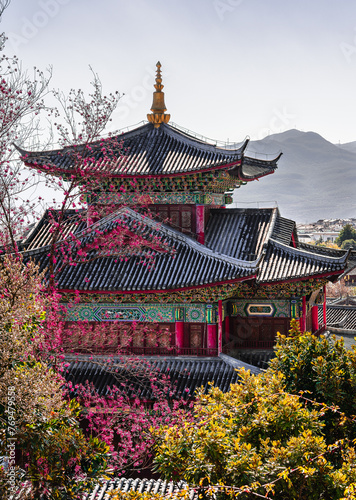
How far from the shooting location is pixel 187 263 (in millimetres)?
15969

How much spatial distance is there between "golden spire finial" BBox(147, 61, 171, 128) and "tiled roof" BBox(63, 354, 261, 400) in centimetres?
840

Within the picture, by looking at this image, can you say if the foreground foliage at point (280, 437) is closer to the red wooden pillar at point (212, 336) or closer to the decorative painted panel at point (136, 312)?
the red wooden pillar at point (212, 336)

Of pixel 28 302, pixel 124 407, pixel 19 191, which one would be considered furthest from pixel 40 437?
pixel 124 407

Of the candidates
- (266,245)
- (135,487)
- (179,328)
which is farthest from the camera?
(266,245)

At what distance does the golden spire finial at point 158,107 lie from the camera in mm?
19203

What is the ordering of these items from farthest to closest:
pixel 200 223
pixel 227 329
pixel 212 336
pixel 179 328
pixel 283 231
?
pixel 283 231
pixel 200 223
pixel 227 329
pixel 179 328
pixel 212 336

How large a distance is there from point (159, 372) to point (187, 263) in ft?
10.7

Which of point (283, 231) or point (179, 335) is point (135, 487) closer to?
point (179, 335)

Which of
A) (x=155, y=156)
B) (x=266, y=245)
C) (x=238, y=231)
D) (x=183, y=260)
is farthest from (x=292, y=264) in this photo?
(x=155, y=156)

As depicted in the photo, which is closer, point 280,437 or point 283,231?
point 280,437

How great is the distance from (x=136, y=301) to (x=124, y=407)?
124 inches

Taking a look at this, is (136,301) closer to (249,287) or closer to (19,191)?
(249,287)

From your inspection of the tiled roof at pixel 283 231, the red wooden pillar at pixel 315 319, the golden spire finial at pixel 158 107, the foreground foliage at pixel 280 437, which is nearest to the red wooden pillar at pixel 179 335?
the tiled roof at pixel 283 231

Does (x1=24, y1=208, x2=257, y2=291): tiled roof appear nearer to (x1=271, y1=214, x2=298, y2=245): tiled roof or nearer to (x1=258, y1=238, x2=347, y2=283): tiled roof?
(x1=258, y1=238, x2=347, y2=283): tiled roof
